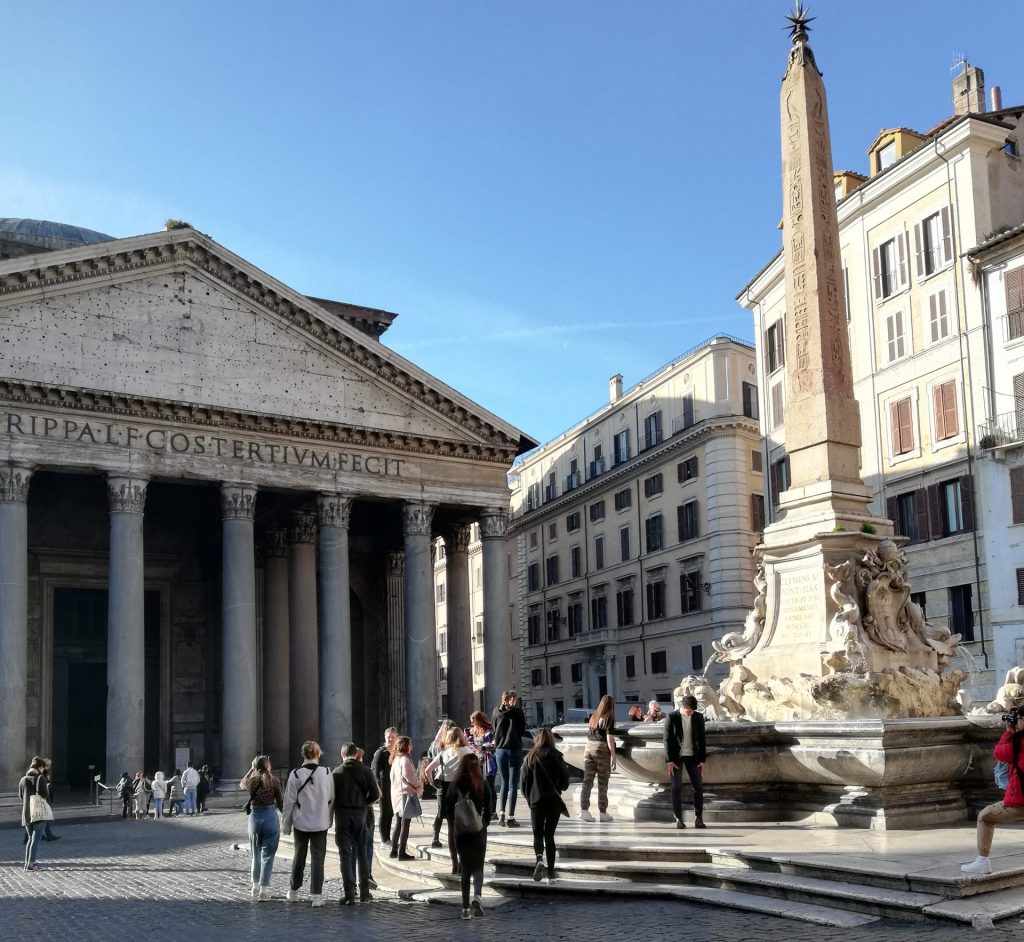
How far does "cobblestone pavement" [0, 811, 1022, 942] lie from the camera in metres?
7.67

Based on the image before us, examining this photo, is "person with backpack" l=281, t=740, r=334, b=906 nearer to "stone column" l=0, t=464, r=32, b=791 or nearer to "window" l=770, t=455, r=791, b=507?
"stone column" l=0, t=464, r=32, b=791

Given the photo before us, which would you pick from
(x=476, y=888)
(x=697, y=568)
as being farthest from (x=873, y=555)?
(x=697, y=568)

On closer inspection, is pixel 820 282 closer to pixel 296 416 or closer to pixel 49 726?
pixel 296 416

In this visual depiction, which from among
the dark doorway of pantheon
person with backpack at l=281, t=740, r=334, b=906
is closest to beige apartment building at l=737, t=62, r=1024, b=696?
person with backpack at l=281, t=740, r=334, b=906

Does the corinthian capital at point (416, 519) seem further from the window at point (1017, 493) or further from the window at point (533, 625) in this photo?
the window at point (533, 625)

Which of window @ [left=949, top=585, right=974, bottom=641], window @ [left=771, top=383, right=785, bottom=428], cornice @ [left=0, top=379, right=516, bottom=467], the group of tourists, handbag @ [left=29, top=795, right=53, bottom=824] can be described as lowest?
the group of tourists

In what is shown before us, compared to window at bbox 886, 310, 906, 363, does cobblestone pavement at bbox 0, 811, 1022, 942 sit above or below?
below

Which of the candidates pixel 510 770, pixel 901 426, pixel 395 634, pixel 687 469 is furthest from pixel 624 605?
pixel 510 770

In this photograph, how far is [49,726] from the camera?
103ft

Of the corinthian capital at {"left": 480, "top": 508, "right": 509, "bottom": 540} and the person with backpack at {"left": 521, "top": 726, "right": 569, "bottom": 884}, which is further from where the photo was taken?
the corinthian capital at {"left": 480, "top": 508, "right": 509, "bottom": 540}

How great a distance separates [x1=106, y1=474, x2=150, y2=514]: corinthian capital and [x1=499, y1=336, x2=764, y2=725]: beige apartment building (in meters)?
18.7

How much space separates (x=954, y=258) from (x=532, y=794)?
21.6m

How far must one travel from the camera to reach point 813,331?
38.7ft

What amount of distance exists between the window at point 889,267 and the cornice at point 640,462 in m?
9.47
